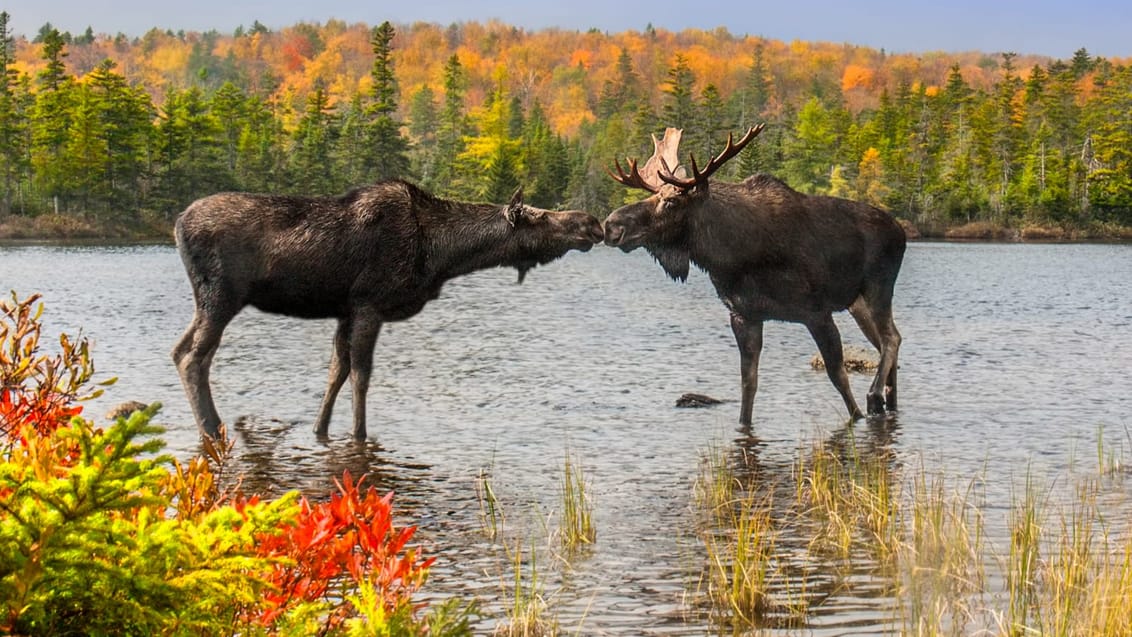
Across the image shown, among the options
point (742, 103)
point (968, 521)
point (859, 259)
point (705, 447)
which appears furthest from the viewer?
point (742, 103)

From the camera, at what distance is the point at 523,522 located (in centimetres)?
908

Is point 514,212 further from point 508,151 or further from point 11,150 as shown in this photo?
point 508,151

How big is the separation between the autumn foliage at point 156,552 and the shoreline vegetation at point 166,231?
85.6 metres

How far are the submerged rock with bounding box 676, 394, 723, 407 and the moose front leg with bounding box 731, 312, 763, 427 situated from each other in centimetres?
142

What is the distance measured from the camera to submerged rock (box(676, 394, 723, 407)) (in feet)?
49.9

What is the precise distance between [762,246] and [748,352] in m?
1.10

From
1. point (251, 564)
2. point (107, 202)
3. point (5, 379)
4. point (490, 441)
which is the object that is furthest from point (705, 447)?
point (107, 202)

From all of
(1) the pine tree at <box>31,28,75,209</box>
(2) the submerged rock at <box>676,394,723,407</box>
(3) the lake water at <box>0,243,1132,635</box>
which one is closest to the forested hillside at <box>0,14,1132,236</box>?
(1) the pine tree at <box>31,28,75,209</box>

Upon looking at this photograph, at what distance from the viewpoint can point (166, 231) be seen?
303ft

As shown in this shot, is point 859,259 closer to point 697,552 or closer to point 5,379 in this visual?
Answer: point 697,552

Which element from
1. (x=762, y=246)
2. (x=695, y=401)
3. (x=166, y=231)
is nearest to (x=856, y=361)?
(x=695, y=401)

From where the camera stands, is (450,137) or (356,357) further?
(450,137)

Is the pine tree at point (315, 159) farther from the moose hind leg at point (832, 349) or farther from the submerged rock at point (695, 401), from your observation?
the moose hind leg at point (832, 349)

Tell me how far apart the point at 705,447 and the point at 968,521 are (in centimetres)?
378
